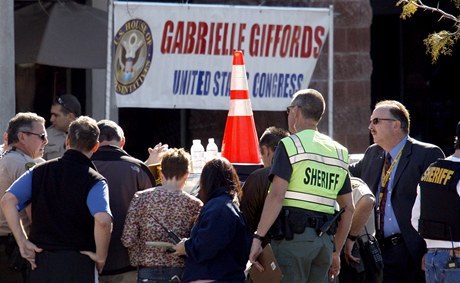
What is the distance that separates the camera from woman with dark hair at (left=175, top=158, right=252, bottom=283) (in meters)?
6.44

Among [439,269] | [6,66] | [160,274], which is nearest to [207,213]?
[160,274]

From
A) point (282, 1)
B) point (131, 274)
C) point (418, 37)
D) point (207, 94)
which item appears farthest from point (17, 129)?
point (418, 37)

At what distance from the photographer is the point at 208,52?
10562mm

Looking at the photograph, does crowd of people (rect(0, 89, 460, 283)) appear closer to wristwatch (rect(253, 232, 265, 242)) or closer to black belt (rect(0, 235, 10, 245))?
wristwatch (rect(253, 232, 265, 242))

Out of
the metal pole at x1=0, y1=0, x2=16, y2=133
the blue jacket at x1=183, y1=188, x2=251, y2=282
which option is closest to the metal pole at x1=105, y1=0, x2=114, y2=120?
the metal pole at x1=0, y1=0, x2=16, y2=133

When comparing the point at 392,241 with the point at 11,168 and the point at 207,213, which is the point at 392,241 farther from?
the point at 11,168

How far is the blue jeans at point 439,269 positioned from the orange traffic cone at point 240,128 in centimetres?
178

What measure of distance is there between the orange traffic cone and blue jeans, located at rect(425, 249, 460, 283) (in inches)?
70.0

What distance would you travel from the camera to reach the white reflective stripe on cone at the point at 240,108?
8602 millimetres

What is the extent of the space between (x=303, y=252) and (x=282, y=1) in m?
5.68

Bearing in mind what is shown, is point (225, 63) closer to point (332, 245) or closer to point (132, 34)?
point (132, 34)

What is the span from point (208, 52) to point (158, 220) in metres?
3.89

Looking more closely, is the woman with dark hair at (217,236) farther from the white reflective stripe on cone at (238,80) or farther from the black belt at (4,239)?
the white reflective stripe on cone at (238,80)

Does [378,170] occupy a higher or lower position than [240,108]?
lower
